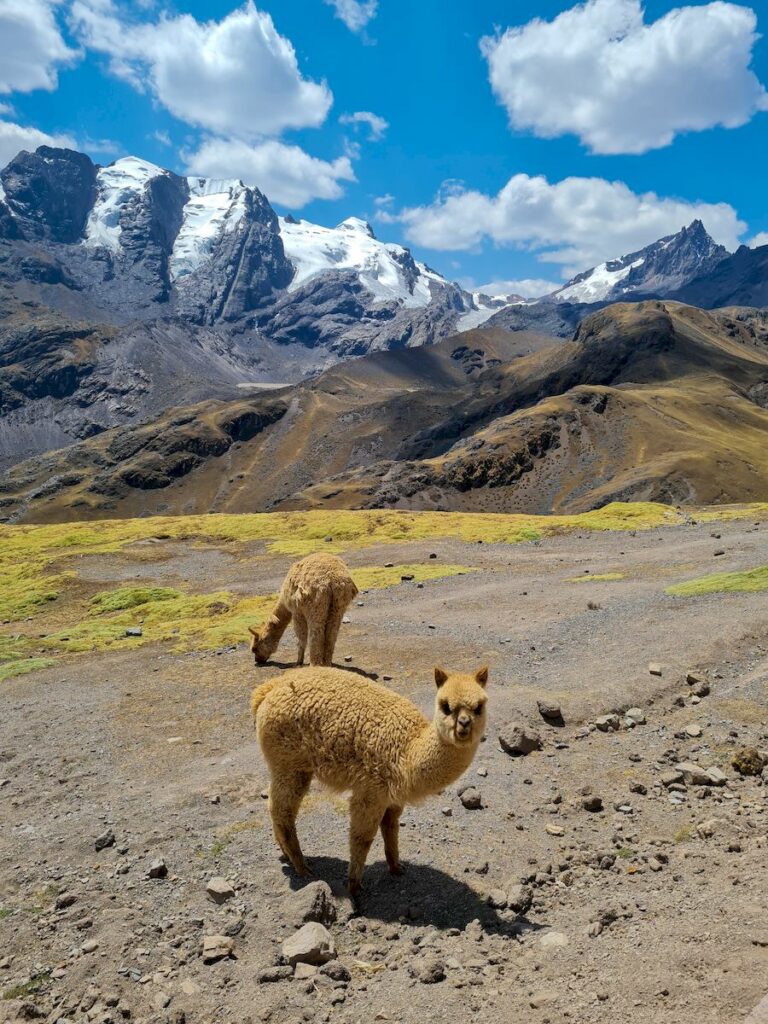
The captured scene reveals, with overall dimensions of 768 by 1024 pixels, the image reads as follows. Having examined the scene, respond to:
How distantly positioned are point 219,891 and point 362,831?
2.28 meters

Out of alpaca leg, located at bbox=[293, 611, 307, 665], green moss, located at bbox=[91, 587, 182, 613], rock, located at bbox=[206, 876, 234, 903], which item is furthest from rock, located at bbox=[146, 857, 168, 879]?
green moss, located at bbox=[91, 587, 182, 613]

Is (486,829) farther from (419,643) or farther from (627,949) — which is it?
(419,643)

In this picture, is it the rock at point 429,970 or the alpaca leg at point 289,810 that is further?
the alpaca leg at point 289,810

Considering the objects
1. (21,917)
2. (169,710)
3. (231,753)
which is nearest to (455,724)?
(21,917)

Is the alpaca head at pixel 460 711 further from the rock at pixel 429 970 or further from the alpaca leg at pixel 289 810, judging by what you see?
the alpaca leg at pixel 289 810

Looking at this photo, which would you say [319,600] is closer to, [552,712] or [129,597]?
[552,712]

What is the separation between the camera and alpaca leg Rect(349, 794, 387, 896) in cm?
911

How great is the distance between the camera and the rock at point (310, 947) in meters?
7.96

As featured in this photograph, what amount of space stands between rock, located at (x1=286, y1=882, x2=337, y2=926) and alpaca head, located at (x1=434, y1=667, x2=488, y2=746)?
273 cm

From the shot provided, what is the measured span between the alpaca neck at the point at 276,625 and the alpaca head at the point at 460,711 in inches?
457

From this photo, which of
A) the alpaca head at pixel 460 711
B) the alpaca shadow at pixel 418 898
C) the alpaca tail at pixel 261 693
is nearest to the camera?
the alpaca head at pixel 460 711

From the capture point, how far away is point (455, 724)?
8.40 meters

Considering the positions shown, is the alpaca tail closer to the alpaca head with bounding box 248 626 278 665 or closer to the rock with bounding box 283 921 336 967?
the rock with bounding box 283 921 336 967

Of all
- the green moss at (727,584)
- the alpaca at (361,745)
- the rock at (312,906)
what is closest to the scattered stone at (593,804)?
the alpaca at (361,745)
